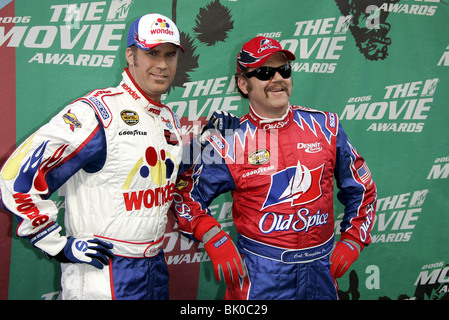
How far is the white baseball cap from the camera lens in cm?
159

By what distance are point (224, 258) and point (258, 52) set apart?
1.01m

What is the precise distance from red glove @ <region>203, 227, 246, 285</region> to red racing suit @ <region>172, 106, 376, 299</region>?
0.06m

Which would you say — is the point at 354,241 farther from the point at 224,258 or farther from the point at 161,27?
the point at 161,27

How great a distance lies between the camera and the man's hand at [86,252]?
1.47 meters

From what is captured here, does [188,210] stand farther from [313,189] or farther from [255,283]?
[313,189]

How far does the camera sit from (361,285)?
9.29 feet

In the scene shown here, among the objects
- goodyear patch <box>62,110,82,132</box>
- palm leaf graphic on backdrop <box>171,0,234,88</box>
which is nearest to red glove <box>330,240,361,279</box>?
goodyear patch <box>62,110,82,132</box>

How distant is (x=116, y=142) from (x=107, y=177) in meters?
0.15

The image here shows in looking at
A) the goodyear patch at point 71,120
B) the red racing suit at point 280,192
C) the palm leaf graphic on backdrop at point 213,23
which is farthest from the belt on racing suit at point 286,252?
the palm leaf graphic on backdrop at point 213,23

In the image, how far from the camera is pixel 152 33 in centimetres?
159

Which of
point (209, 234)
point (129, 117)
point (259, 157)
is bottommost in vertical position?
point (209, 234)

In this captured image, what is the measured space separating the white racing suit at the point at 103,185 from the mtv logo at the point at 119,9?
103 cm

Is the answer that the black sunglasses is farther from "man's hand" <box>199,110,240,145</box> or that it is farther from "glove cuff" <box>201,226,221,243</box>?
"glove cuff" <box>201,226,221,243</box>

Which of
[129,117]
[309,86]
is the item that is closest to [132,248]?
[129,117]
